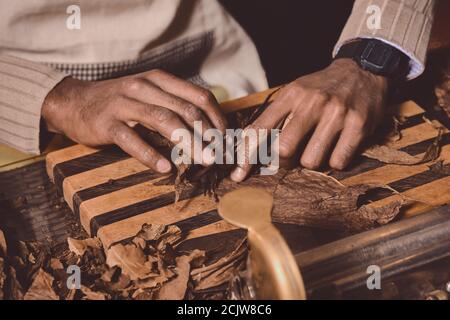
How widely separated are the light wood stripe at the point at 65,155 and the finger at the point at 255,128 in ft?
1.11

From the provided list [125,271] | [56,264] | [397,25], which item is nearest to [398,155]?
[397,25]

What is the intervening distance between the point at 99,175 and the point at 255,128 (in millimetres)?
349

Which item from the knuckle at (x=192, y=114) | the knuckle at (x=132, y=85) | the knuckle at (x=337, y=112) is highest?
the knuckle at (x=132, y=85)

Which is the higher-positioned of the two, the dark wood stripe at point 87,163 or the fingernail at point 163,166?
the fingernail at point 163,166

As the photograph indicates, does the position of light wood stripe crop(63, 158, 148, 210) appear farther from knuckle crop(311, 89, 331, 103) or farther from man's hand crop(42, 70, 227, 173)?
knuckle crop(311, 89, 331, 103)

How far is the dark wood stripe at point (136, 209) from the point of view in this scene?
128 cm

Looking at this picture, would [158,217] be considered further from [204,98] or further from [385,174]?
[385,174]

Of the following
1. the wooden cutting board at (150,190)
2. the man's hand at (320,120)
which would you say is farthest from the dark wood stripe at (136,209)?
the man's hand at (320,120)

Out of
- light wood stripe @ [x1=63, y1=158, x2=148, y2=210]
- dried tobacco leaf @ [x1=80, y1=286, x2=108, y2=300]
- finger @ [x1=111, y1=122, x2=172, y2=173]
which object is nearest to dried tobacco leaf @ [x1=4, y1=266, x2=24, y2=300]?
dried tobacco leaf @ [x1=80, y1=286, x2=108, y2=300]

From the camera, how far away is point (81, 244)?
49.4 inches

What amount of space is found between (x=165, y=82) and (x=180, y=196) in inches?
10.0

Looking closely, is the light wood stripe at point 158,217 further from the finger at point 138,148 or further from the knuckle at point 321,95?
the knuckle at point 321,95

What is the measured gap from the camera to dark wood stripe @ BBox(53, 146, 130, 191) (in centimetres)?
141

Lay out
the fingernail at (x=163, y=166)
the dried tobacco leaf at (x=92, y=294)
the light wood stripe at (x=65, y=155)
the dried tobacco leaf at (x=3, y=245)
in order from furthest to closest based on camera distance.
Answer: the light wood stripe at (x=65, y=155) → the fingernail at (x=163, y=166) → the dried tobacco leaf at (x=3, y=245) → the dried tobacco leaf at (x=92, y=294)
